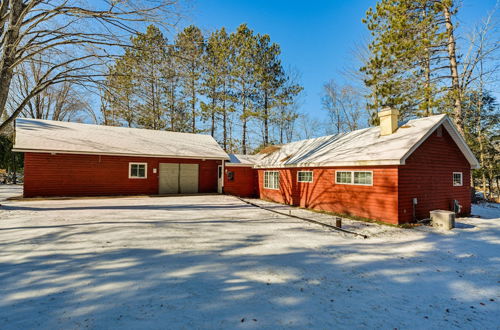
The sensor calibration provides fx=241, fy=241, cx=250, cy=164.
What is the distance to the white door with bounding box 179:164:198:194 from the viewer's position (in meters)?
16.5

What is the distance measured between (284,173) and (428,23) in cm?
1170

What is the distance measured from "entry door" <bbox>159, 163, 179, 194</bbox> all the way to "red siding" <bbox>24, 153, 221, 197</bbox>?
34 centimetres

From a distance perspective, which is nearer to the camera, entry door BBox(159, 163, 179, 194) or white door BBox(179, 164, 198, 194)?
entry door BBox(159, 163, 179, 194)

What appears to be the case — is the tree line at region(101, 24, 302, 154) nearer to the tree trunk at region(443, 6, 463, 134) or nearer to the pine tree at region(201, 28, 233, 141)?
the pine tree at region(201, 28, 233, 141)

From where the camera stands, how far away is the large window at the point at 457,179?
10.7m

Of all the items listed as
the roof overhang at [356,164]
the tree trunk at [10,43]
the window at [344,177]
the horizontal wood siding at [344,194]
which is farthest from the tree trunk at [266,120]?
the tree trunk at [10,43]

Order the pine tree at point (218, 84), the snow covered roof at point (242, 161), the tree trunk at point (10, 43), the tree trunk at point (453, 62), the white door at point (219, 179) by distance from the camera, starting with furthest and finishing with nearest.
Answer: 1. the pine tree at point (218, 84)
2. the white door at point (219, 179)
3. the snow covered roof at point (242, 161)
4. the tree trunk at point (453, 62)
5. the tree trunk at point (10, 43)

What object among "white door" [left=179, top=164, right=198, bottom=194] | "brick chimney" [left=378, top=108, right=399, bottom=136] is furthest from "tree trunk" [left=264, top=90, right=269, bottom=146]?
"brick chimney" [left=378, top=108, right=399, bottom=136]

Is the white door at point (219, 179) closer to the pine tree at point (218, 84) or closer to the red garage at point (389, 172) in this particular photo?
the red garage at point (389, 172)

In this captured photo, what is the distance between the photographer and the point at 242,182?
1727 cm

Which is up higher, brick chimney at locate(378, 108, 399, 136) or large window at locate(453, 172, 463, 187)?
brick chimney at locate(378, 108, 399, 136)

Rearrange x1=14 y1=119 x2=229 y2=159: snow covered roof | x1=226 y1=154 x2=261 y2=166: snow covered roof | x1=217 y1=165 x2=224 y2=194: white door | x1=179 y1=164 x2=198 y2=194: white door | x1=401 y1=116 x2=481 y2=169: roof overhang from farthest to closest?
1. x1=217 y1=165 x2=224 y2=194: white door
2. x1=226 y1=154 x2=261 y2=166: snow covered roof
3. x1=179 y1=164 x2=198 y2=194: white door
4. x1=14 y1=119 x2=229 y2=159: snow covered roof
5. x1=401 y1=116 x2=481 y2=169: roof overhang

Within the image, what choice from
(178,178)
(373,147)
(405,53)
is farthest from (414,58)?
(178,178)

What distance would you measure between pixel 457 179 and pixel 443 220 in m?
4.07
